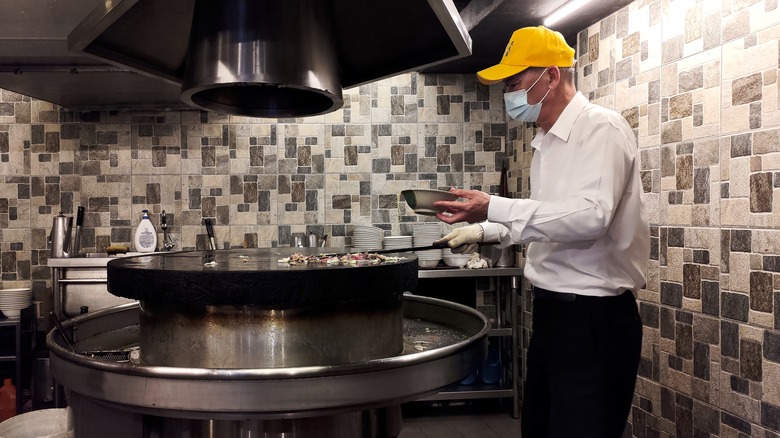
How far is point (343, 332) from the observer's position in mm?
1632

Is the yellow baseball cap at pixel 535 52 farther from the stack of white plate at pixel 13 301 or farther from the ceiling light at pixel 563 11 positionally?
the stack of white plate at pixel 13 301

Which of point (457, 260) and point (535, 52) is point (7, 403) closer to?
point (457, 260)

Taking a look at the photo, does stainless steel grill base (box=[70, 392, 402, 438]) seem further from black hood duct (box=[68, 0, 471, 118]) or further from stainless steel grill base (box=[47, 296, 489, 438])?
black hood duct (box=[68, 0, 471, 118])

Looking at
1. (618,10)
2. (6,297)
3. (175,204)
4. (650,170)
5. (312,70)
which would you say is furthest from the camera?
(175,204)

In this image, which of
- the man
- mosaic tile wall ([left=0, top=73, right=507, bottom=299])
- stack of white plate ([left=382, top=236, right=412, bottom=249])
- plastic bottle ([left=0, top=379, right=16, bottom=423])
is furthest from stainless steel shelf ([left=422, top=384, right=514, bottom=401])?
plastic bottle ([left=0, top=379, right=16, bottom=423])

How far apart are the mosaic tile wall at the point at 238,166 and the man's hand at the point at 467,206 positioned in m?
2.56

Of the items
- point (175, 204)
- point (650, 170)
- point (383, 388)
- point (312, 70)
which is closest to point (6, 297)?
point (175, 204)

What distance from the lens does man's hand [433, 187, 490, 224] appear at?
2014 mm

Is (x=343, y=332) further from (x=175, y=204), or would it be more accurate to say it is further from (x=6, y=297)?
(x=6, y=297)

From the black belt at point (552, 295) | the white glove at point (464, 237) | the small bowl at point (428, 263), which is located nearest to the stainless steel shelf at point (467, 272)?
the small bowl at point (428, 263)

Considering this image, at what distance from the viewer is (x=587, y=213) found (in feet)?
6.11

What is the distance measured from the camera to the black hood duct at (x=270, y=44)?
5.82 feet

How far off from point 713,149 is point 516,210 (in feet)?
3.45

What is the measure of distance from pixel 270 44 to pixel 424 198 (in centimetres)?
Answer: 71
